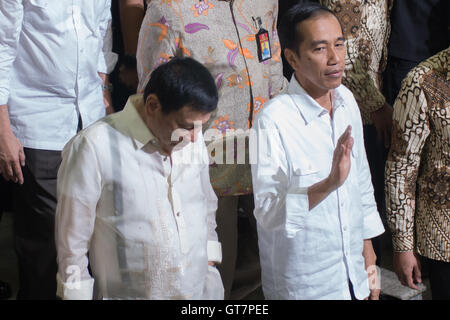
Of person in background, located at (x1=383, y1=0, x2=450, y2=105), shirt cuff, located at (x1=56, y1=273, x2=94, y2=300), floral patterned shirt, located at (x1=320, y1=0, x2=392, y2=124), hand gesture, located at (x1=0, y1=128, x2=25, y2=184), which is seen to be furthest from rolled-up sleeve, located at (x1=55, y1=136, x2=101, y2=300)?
person in background, located at (x1=383, y1=0, x2=450, y2=105)

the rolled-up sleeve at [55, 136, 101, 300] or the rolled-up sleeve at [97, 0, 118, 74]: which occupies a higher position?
the rolled-up sleeve at [97, 0, 118, 74]

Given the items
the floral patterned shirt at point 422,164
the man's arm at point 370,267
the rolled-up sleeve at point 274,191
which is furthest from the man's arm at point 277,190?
the floral patterned shirt at point 422,164

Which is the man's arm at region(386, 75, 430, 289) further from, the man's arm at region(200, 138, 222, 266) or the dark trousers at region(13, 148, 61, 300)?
the dark trousers at region(13, 148, 61, 300)

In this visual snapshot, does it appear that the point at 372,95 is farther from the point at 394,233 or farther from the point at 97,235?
the point at 97,235

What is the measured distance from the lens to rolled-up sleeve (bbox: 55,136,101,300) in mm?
962

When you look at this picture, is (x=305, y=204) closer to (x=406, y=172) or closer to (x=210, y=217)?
(x=210, y=217)

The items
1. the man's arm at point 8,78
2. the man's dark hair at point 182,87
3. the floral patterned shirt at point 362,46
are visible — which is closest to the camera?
the man's dark hair at point 182,87

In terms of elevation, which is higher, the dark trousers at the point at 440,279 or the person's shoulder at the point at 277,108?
the person's shoulder at the point at 277,108

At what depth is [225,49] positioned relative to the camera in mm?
1266

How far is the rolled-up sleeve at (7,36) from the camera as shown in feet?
3.44

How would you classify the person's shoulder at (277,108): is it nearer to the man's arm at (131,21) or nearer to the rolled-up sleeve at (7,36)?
the man's arm at (131,21)

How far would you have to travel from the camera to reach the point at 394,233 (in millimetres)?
1411

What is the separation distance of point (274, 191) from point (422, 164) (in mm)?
441

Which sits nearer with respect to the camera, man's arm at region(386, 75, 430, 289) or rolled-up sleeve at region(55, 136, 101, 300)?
rolled-up sleeve at region(55, 136, 101, 300)
